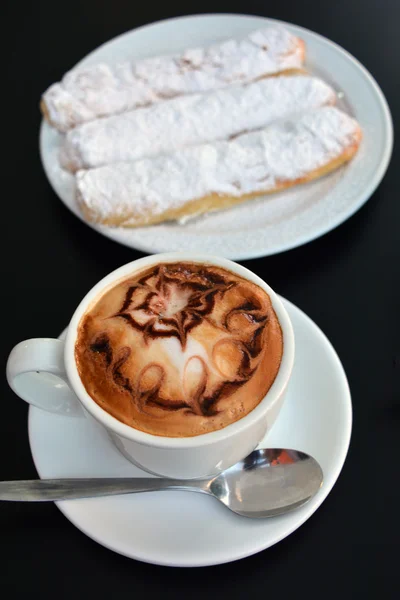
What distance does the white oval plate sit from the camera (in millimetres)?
956

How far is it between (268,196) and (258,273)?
0.65 feet

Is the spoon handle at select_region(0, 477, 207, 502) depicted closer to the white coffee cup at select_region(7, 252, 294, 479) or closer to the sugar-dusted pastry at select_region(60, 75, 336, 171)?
the white coffee cup at select_region(7, 252, 294, 479)

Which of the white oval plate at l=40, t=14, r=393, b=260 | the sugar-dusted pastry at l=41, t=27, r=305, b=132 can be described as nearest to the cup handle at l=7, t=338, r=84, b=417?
the white oval plate at l=40, t=14, r=393, b=260

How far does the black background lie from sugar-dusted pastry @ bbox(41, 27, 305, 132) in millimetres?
124

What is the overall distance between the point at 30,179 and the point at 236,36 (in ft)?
1.92

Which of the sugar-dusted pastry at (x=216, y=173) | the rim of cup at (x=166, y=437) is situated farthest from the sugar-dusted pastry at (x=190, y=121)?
the rim of cup at (x=166, y=437)

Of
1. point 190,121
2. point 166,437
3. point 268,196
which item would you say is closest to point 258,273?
point 268,196

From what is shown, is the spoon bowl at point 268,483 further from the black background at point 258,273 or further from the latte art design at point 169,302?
the latte art design at point 169,302

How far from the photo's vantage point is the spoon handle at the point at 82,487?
62 centimetres

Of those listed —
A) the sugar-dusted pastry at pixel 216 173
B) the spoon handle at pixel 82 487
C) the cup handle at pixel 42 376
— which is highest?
the sugar-dusted pastry at pixel 216 173

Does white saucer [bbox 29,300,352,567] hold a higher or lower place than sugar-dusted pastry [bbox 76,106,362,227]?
lower

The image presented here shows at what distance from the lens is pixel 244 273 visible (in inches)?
25.2

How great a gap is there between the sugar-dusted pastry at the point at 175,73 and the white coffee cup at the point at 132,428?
2.22ft

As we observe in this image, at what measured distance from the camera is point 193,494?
2.07 feet
